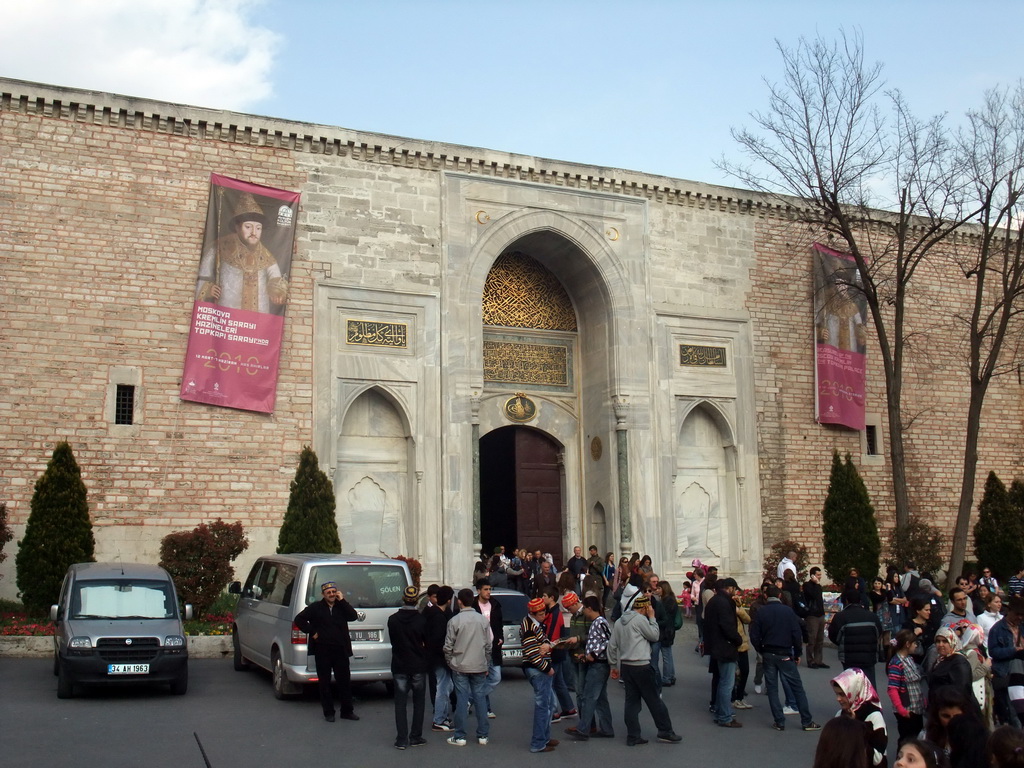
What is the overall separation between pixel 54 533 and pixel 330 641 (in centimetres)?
738

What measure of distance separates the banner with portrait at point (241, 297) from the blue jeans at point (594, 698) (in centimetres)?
983

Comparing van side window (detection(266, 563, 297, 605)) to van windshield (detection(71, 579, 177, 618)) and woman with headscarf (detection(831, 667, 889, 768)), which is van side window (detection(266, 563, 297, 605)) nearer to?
van windshield (detection(71, 579, 177, 618))

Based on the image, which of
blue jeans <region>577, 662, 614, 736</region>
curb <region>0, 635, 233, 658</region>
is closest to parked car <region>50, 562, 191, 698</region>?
curb <region>0, 635, 233, 658</region>

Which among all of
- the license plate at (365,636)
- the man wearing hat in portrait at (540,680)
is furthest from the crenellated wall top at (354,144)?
the man wearing hat in portrait at (540,680)

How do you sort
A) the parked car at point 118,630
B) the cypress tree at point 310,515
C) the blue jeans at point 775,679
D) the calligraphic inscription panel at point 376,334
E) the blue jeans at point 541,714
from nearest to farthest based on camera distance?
the blue jeans at point 541,714
the blue jeans at point 775,679
the parked car at point 118,630
the cypress tree at point 310,515
the calligraphic inscription panel at point 376,334

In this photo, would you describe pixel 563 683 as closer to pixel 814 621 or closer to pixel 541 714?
pixel 541 714

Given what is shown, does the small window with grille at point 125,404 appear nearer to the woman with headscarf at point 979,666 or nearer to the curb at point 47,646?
the curb at point 47,646

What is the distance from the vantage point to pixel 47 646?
1305 cm

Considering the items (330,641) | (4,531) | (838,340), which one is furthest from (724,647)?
(838,340)

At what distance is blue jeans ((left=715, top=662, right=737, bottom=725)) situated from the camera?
9602mm

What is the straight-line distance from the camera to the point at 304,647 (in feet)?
32.8

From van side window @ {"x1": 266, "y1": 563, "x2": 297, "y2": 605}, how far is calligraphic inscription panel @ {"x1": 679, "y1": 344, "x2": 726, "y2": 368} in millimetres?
11796

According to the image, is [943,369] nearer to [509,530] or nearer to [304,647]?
[509,530]

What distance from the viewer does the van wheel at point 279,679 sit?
10.2 meters
